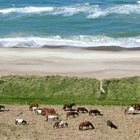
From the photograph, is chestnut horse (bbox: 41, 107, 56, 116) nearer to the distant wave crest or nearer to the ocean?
the ocean

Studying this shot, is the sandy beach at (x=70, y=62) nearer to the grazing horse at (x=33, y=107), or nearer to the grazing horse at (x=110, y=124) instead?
the grazing horse at (x=33, y=107)

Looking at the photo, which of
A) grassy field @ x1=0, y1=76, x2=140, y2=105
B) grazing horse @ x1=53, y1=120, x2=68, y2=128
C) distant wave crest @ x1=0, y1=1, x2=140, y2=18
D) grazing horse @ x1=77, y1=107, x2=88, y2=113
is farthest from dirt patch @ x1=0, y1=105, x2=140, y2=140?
distant wave crest @ x1=0, y1=1, x2=140, y2=18

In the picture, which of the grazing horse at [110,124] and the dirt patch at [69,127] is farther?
the grazing horse at [110,124]

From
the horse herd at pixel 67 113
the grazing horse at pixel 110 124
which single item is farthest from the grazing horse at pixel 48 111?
the grazing horse at pixel 110 124

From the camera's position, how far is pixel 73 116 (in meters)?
28.4

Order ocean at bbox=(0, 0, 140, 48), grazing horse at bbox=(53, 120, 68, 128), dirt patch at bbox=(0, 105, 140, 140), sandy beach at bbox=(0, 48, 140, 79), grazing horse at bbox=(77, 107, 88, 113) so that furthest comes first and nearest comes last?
ocean at bbox=(0, 0, 140, 48) < sandy beach at bbox=(0, 48, 140, 79) < grazing horse at bbox=(77, 107, 88, 113) < grazing horse at bbox=(53, 120, 68, 128) < dirt patch at bbox=(0, 105, 140, 140)

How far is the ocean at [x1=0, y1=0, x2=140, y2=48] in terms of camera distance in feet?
167

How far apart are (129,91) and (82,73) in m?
5.68

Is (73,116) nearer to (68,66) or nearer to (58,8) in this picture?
(68,66)

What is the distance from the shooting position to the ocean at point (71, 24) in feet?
167

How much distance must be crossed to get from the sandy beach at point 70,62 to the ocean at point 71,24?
10.9 feet

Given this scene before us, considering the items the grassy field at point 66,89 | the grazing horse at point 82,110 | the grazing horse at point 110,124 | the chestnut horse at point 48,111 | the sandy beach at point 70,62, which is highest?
the grazing horse at point 110,124

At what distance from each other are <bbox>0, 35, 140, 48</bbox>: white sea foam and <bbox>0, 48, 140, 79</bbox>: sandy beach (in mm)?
2273

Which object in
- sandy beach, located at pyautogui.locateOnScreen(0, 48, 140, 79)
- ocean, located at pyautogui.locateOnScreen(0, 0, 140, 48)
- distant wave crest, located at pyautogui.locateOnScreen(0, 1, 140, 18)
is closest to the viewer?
sandy beach, located at pyautogui.locateOnScreen(0, 48, 140, 79)
